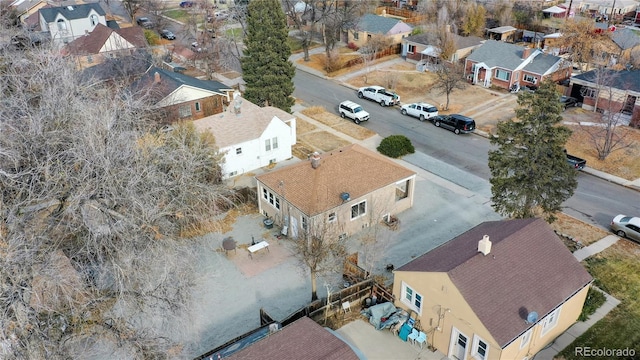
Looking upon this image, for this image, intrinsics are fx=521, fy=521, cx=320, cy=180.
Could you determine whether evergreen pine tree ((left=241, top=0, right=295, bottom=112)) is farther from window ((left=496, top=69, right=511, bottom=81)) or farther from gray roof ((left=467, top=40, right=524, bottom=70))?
window ((left=496, top=69, right=511, bottom=81))

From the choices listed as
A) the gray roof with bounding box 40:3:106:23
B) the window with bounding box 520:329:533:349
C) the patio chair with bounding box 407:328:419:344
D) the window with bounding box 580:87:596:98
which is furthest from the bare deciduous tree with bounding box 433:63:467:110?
the gray roof with bounding box 40:3:106:23

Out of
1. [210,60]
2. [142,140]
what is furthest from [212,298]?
[210,60]

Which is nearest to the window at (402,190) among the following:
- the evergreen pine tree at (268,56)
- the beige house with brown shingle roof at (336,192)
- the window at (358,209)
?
the beige house with brown shingle roof at (336,192)

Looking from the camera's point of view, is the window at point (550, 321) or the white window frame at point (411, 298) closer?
the window at point (550, 321)

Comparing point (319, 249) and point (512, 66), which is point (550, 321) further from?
point (512, 66)

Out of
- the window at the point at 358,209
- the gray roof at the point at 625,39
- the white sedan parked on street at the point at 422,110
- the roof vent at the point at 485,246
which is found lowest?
the white sedan parked on street at the point at 422,110

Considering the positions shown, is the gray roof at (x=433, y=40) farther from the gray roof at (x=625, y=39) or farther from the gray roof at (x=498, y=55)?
the gray roof at (x=625, y=39)

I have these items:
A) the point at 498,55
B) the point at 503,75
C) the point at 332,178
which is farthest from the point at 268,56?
the point at 498,55
